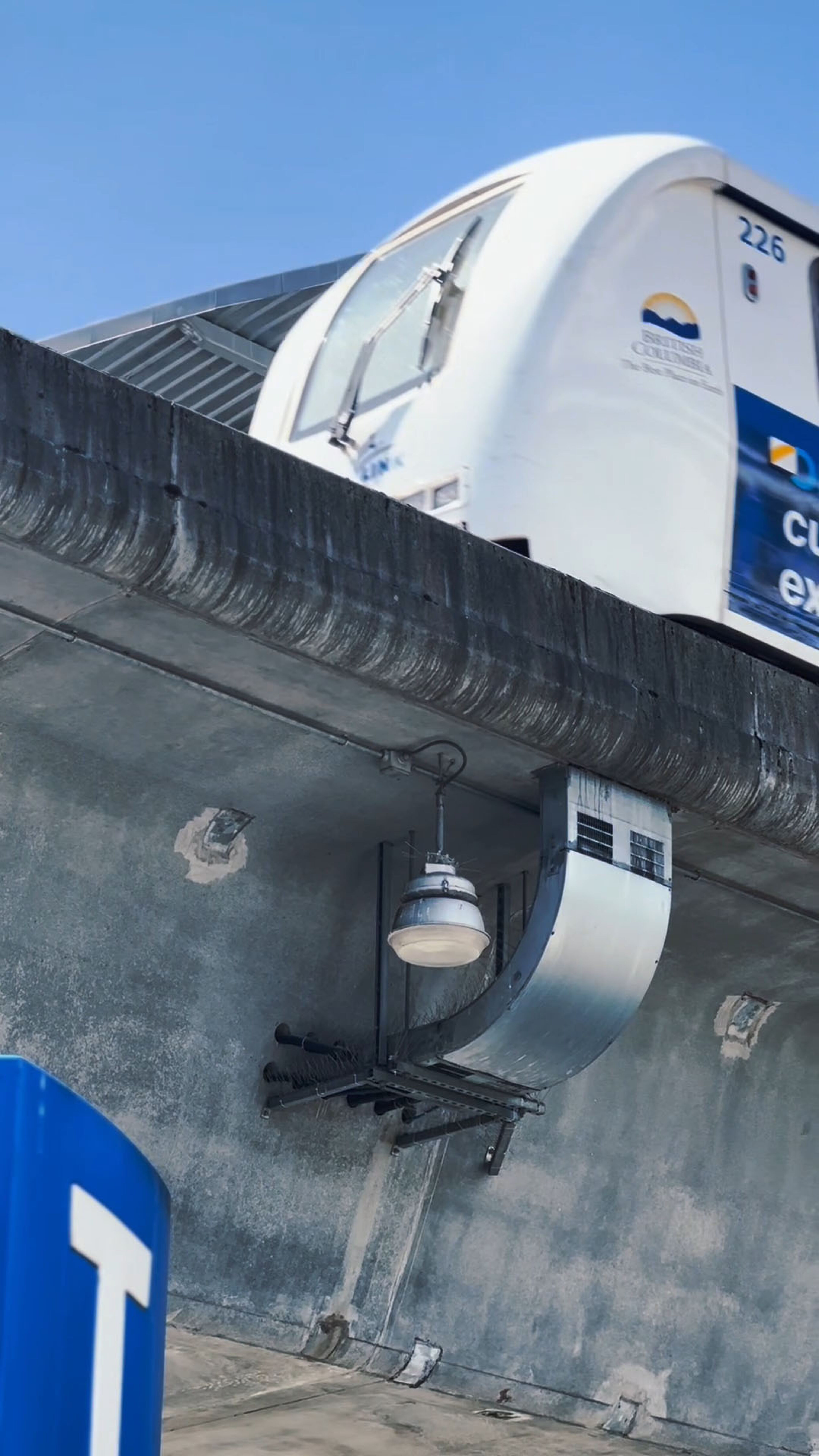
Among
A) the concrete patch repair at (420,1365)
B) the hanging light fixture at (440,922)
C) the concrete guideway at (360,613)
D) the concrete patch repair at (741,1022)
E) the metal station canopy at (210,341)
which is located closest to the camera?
the concrete guideway at (360,613)

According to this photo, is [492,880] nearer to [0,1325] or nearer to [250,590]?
[250,590]

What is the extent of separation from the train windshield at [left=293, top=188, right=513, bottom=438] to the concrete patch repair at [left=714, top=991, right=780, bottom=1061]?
3435 millimetres

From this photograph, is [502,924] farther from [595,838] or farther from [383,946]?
[595,838]

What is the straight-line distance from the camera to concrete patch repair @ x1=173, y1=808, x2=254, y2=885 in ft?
25.9

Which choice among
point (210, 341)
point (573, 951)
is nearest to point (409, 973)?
point (573, 951)

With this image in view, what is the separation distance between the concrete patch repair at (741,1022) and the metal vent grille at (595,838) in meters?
2.38

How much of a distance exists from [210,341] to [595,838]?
9.98m

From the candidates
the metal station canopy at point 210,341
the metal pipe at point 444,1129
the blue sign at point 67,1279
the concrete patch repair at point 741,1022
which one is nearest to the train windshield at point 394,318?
the metal pipe at point 444,1129

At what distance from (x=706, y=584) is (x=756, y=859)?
1200mm

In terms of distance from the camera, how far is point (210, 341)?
16.6 metres

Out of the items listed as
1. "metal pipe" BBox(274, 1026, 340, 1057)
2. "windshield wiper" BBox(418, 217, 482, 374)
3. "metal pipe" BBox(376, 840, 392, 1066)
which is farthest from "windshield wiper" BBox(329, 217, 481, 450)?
"metal pipe" BBox(274, 1026, 340, 1057)

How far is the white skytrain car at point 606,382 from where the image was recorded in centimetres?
779

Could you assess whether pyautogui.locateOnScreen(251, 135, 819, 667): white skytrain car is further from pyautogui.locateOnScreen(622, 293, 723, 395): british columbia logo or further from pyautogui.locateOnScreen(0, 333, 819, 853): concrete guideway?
pyautogui.locateOnScreen(0, 333, 819, 853): concrete guideway

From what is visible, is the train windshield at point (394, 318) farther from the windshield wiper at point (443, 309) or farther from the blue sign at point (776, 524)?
the blue sign at point (776, 524)
